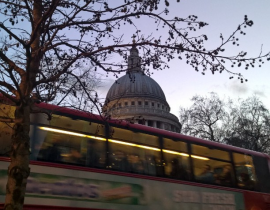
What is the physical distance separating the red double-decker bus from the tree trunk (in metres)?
1.21

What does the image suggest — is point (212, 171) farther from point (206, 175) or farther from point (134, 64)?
point (134, 64)

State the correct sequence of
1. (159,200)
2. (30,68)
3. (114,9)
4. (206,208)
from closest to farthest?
(30,68), (114,9), (159,200), (206,208)

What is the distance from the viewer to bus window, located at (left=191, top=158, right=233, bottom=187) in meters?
8.88

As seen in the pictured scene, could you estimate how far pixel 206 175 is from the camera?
903 cm

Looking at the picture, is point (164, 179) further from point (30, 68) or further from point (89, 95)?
point (30, 68)

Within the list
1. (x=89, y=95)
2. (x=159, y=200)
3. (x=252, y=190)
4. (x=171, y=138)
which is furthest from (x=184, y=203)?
(x=89, y=95)

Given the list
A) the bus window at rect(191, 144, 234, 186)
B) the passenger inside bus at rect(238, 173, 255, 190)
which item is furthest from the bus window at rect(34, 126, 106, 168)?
the passenger inside bus at rect(238, 173, 255, 190)

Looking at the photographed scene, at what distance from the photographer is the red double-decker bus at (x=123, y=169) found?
631cm

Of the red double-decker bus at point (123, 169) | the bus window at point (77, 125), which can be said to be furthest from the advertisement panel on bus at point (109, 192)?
the bus window at point (77, 125)

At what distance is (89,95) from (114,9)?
1649mm

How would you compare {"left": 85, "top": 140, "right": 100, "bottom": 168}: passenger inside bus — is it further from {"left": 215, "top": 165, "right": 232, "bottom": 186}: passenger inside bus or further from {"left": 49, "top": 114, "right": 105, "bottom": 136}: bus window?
{"left": 215, "top": 165, "right": 232, "bottom": 186}: passenger inside bus

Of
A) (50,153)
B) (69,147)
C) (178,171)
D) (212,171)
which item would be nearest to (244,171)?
(212,171)

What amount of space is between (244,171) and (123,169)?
4.62 m

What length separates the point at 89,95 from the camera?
612cm
